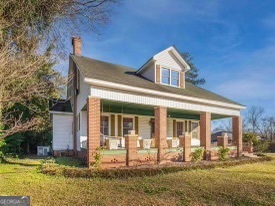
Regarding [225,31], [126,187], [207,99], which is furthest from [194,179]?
[225,31]

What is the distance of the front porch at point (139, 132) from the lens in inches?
446

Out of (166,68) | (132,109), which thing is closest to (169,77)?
(166,68)

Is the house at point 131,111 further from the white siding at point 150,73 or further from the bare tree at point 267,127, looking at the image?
the bare tree at point 267,127

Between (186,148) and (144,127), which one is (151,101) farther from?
(144,127)

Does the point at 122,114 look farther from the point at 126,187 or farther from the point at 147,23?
the point at 126,187

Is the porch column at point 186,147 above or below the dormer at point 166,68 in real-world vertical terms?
below

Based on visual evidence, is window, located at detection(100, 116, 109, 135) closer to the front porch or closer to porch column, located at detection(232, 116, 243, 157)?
the front porch

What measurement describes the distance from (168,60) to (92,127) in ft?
27.4

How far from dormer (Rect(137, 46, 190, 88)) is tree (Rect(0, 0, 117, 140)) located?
319 inches

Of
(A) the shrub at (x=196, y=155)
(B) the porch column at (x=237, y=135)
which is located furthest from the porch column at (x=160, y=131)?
(B) the porch column at (x=237, y=135)

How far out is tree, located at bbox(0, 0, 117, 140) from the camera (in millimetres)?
6307

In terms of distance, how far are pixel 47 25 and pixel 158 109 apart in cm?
765

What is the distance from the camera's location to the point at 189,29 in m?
20.7

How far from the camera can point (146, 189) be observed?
7539 millimetres
